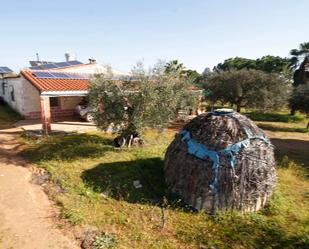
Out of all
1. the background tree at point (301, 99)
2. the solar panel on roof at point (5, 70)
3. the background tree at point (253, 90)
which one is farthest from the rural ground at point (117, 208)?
the solar panel on roof at point (5, 70)

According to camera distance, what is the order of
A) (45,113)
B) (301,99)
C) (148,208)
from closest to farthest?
(148,208) < (45,113) < (301,99)

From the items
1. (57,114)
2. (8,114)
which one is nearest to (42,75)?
(57,114)

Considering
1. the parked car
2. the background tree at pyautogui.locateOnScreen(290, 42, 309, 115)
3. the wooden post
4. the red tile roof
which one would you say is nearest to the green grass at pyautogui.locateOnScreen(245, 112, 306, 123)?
the background tree at pyautogui.locateOnScreen(290, 42, 309, 115)

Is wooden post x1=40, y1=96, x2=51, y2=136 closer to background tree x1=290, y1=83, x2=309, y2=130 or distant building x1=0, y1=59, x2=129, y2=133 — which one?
distant building x1=0, y1=59, x2=129, y2=133

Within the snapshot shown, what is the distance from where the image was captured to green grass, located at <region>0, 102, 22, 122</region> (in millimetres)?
19100

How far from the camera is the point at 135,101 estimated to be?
11.6m

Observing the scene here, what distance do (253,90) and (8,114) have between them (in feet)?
75.5

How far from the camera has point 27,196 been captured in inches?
322

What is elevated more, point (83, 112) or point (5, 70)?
point (5, 70)

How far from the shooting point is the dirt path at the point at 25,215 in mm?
6086

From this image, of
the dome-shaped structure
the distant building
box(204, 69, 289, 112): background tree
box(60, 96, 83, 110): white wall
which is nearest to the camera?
the dome-shaped structure

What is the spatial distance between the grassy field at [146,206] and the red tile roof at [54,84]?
148 inches

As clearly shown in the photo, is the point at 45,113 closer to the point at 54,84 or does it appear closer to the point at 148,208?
the point at 54,84

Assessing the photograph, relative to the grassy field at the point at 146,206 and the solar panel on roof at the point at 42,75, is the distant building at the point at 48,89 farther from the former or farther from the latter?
the grassy field at the point at 146,206
